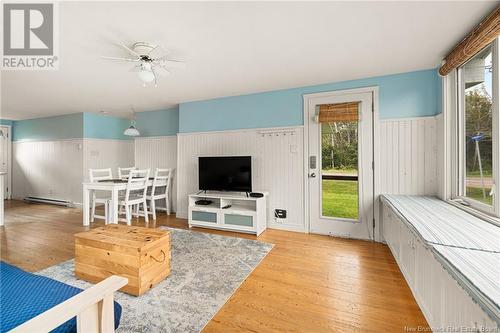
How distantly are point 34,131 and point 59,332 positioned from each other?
7542 millimetres

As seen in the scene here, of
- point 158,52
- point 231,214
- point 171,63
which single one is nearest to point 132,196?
point 231,214

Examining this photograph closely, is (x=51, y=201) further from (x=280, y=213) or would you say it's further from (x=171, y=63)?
(x=280, y=213)

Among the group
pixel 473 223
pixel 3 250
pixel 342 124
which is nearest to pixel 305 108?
pixel 342 124

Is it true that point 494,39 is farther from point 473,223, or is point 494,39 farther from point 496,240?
point 496,240

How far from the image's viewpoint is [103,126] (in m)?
5.82

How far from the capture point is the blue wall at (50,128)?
5527mm

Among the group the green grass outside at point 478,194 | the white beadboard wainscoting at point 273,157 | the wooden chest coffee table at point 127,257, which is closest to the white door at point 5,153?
the white beadboard wainscoting at point 273,157

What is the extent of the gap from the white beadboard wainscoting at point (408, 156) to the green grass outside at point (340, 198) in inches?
15.9

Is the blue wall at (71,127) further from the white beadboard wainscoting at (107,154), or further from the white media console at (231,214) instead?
the white media console at (231,214)

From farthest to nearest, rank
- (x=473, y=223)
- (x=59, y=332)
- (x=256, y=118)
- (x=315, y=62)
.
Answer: (x=256, y=118), (x=315, y=62), (x=473, y=223), (x=59, y=332)

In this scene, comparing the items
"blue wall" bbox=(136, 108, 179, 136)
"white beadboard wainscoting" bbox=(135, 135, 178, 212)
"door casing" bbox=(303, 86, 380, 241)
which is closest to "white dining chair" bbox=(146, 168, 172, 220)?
"white beadboard wainscoting" bbox=(135, 135, 178, 212)

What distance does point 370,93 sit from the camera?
3.15m

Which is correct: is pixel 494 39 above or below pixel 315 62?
below

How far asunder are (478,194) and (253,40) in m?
2.59
